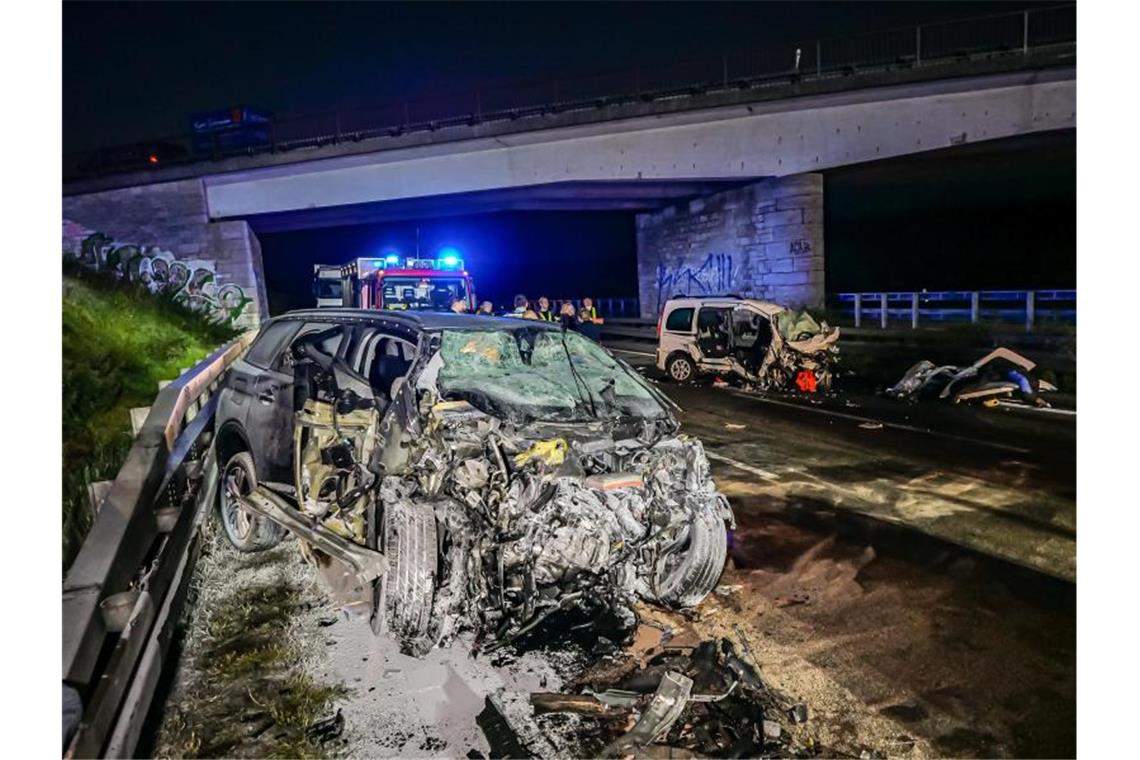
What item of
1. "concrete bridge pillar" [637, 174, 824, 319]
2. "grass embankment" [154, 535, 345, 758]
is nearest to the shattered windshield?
"grass embankment" [154, 535, 345, 758]

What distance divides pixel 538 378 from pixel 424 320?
0.84 m

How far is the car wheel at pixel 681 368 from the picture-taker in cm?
1452

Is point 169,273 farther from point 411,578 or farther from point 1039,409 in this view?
point 1039,409

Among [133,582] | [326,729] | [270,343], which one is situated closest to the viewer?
[326,729]

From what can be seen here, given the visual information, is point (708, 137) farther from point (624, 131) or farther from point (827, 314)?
point (827, 314)

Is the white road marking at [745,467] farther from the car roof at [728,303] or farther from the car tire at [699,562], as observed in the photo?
the car roof at [728,303]

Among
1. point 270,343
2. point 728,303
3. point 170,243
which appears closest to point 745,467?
point 270,343

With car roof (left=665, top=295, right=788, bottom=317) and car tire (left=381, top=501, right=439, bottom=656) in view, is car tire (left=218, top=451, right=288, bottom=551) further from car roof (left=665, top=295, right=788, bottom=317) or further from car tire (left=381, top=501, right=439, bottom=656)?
car roof (left=665, top=295, right=788, bottom=317)

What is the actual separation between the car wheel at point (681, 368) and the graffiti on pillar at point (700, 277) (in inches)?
344

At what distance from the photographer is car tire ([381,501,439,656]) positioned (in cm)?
387

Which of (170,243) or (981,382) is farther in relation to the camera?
(170,243)

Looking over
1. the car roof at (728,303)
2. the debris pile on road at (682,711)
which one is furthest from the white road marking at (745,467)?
the car roof at (728,303)

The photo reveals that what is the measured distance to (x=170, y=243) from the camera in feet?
76.7

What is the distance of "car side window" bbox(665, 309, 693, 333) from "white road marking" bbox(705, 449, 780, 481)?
231 inches
